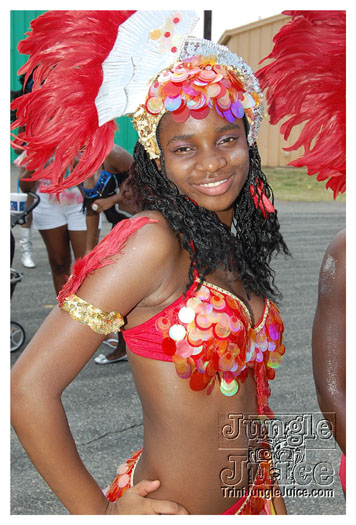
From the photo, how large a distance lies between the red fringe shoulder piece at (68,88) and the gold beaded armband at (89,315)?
1.69 ft

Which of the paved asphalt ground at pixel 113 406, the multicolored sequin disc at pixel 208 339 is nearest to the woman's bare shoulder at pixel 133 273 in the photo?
the multicolored sequin disc at pixel 208 339

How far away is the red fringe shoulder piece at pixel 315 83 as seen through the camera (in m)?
1.93

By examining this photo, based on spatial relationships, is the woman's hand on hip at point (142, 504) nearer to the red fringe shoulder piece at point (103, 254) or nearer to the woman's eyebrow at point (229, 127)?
the red fringe shoulder piece at point (103, 254)

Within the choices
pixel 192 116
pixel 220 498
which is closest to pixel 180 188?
pixel 192 116

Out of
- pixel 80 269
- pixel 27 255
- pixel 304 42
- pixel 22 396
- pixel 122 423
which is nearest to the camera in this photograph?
pixel 22 396

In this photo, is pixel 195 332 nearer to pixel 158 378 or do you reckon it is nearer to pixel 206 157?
pixel 158 378

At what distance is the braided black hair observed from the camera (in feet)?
5.39

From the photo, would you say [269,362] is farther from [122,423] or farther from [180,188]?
[122,423]

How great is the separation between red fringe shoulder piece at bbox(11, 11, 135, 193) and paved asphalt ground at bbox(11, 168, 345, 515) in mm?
2067

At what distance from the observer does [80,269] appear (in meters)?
1.51

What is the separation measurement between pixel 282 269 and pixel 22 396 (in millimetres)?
7261

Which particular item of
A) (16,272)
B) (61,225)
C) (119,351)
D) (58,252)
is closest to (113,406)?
(119,351)

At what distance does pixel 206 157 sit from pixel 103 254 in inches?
15.0

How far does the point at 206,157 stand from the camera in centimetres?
161
